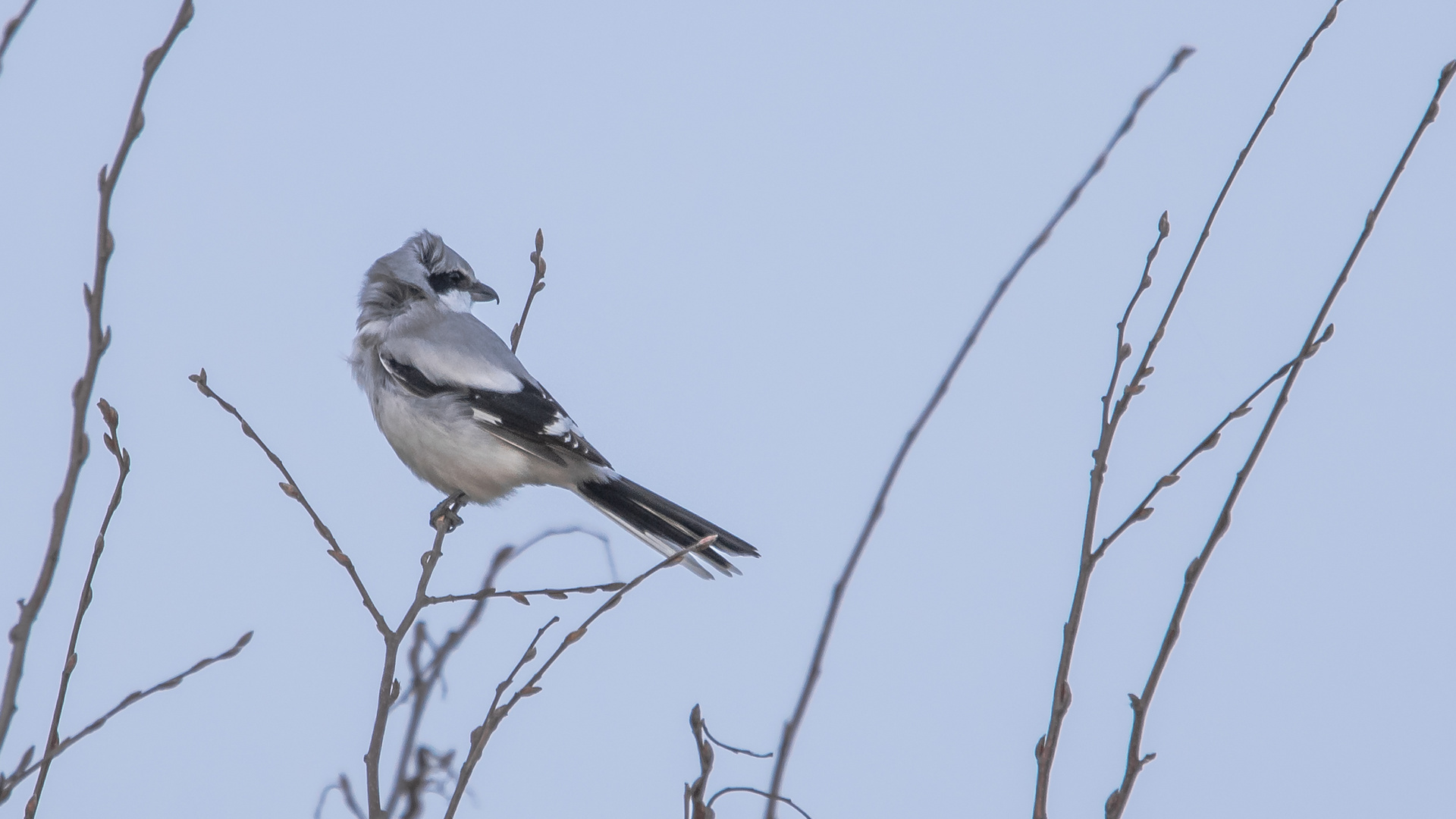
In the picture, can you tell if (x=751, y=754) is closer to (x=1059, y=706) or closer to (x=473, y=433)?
(x=1059, y=706)

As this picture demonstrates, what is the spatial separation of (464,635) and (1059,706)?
87 centimetres

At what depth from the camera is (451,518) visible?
11.2 feet

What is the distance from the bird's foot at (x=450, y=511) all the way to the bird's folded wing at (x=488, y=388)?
0.24m

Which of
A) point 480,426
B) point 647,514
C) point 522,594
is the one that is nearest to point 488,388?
point 480,426

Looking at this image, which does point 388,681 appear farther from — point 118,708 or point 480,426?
point 480,426

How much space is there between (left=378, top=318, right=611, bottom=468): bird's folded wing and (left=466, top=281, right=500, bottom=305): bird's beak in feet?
1.51

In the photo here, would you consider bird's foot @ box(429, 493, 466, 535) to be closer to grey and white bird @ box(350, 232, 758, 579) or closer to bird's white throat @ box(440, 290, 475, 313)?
grey and white bird @ box(350, 232, 758, 579)

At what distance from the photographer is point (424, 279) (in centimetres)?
388

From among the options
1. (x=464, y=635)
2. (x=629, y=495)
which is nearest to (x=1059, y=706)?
(x=464, y=635)

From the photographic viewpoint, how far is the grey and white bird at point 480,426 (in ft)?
11.1

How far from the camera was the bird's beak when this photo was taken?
3.99 metres

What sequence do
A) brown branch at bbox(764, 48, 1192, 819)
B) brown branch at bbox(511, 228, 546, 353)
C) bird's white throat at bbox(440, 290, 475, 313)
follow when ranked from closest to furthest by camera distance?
brown branch at bbox(764, 48, 1192, 819), brown branch at bbox(511, 228, 546, 353), bird's white throat at bbox(440, 290, 475, 313)

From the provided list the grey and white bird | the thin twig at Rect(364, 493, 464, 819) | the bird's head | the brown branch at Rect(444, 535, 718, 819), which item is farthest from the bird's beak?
the brown branch at Rect(444, 535, 718, 819)

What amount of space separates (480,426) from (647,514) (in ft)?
1.70
